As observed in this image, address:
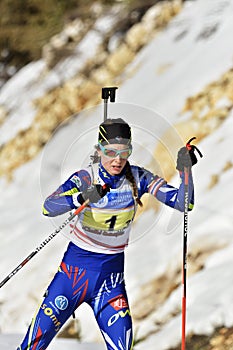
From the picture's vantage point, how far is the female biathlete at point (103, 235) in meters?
4.41

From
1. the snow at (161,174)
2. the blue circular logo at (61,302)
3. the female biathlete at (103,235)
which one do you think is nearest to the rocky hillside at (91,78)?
the snow at (161,174)

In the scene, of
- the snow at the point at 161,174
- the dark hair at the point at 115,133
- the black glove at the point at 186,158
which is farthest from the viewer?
the snow at the point at 161,174

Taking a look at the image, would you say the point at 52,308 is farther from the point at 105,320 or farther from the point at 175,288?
the point at 175,288

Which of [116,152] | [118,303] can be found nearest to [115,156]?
[116,152]

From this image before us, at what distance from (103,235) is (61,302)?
0.46 meters

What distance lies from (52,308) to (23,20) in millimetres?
16144

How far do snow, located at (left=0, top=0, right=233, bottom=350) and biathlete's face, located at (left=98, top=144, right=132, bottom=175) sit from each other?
0.49 feet

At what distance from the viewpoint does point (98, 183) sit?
4449 millimetres

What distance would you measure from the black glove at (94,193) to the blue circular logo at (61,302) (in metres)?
0.62

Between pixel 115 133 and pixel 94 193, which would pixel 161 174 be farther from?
pixel 94 193

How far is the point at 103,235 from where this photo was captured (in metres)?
4.51

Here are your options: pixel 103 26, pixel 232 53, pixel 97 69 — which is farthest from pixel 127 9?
pixel 232 53

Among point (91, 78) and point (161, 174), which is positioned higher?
point (91, 78)

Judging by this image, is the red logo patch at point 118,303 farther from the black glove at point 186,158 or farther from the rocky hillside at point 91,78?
the rocky hillside at point 91,78
